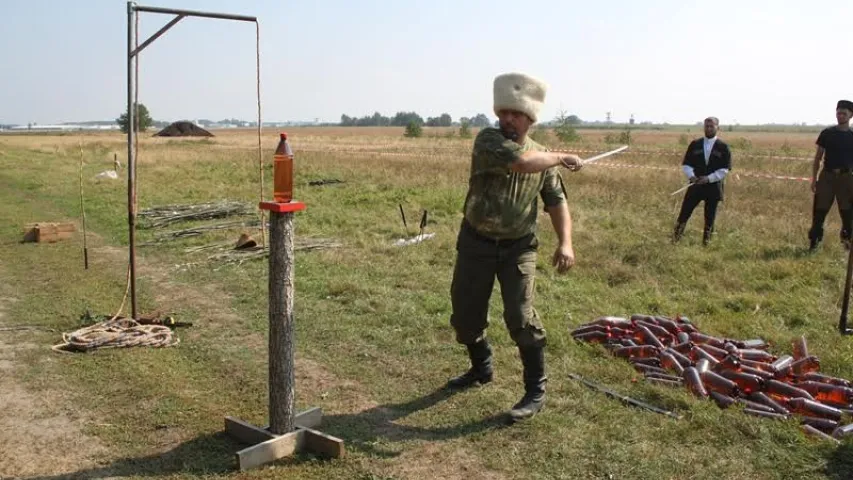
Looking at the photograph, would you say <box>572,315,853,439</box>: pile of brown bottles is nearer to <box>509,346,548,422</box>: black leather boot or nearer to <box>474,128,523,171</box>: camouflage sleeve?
<box>509,346,548,422</box>: black leather boot

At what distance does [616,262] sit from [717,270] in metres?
1.19

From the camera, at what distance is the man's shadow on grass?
12.8ft

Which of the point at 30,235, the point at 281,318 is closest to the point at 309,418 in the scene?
the point at 281,318

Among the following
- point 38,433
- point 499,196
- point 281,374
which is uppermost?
point 499,196

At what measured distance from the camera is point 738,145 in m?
46.5

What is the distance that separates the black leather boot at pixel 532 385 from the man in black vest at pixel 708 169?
6.73 meters

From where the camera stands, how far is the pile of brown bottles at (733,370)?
15.4 ft

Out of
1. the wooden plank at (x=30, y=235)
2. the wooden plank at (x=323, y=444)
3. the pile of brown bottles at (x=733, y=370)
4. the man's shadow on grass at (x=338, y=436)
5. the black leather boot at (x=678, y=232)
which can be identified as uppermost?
the black leather boot at (x=678, y=232)

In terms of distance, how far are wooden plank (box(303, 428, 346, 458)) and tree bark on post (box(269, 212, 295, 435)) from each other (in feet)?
0.65

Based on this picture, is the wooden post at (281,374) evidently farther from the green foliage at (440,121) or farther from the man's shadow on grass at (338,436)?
the green foliage at (440,121)

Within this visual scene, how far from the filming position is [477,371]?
5.12 meters

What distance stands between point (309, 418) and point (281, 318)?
2.53ft

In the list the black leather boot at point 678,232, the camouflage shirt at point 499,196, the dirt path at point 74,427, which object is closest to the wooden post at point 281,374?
the dirt path at point 74,427

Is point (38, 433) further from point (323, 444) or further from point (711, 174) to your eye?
point (711, 174)
